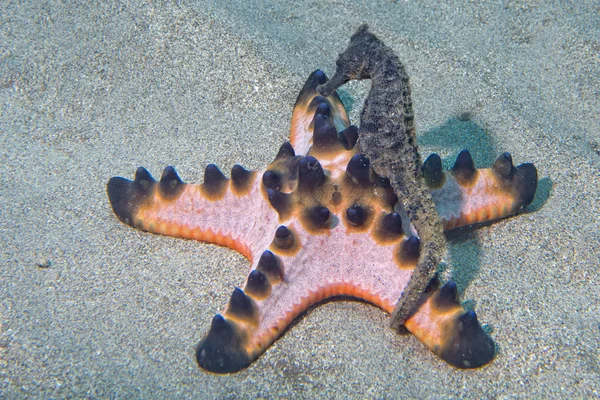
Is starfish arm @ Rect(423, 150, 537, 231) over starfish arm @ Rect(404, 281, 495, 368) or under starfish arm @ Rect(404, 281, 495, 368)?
over

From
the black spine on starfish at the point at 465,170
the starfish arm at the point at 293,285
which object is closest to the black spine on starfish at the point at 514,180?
the black spine on starfish at the point at 465,170

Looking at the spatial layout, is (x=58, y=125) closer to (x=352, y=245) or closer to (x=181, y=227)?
(x=181, y=227)

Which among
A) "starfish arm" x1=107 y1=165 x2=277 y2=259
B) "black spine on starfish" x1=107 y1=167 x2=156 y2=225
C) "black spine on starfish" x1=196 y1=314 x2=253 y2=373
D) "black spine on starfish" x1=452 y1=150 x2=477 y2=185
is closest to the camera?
"black spine on starfish" x1=196 y1=314 x2=253 y2=373

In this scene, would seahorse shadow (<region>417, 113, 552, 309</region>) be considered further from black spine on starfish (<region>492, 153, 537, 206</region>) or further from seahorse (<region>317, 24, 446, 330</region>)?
seahorse (<region>317, 24, 446, 330</region>)

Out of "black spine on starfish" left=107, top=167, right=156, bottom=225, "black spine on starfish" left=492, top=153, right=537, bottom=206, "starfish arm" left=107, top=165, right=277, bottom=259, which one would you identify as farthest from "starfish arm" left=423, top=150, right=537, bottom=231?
"black spine on starfish" left=107, top=167, right=156, bottom=225

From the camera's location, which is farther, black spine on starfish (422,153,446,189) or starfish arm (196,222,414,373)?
black spine on starfish (422,153,446,189)

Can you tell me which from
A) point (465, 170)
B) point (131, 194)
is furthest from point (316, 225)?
point (131, 194)

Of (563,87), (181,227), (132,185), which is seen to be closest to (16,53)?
(132,185)
